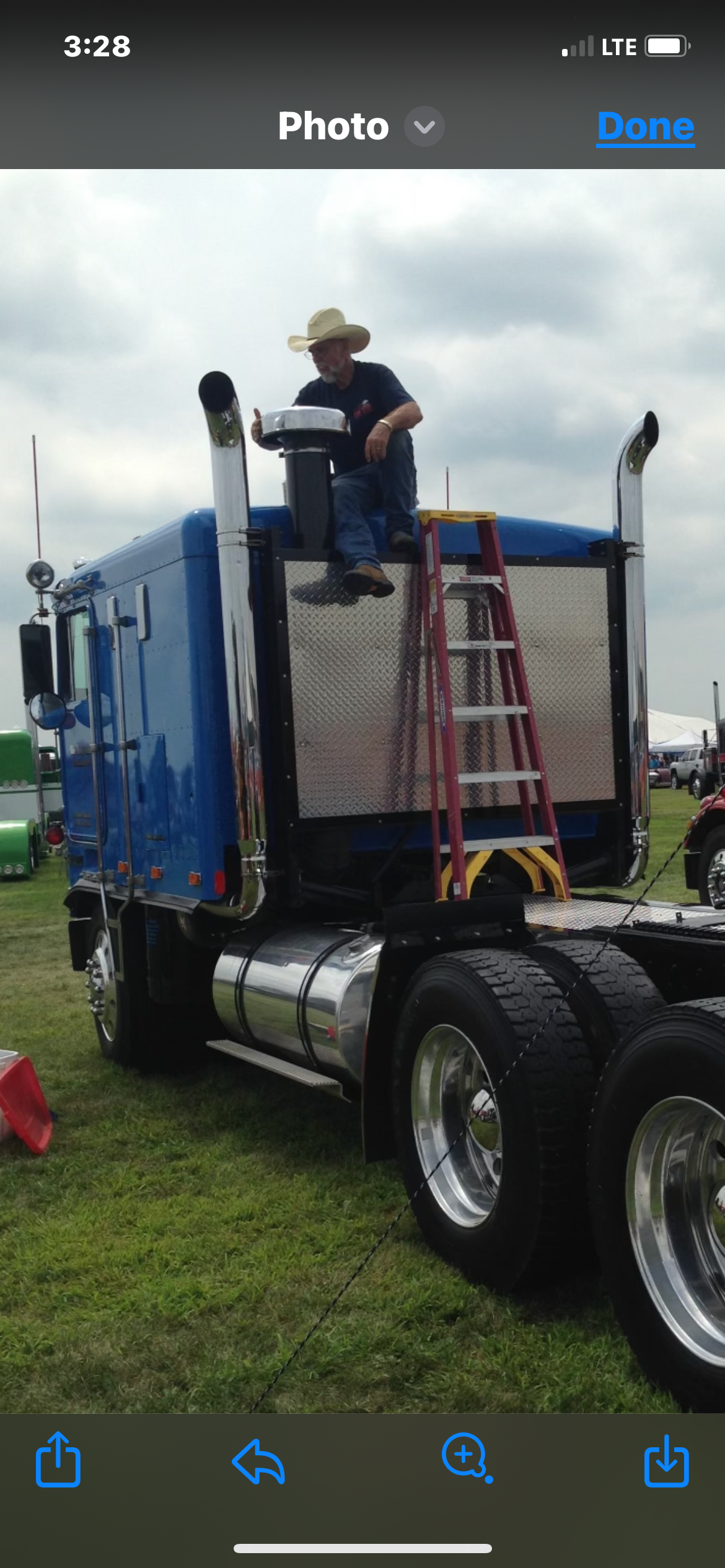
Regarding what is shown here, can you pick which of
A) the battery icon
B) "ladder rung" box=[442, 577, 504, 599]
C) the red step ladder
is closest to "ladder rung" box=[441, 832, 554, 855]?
the red step ladder

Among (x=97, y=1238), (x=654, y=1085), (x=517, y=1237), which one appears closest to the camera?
(x=654, y=1085)

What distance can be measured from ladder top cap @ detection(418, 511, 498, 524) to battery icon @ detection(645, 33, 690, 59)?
3.33m

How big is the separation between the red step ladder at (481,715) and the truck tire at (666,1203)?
2.14 meters

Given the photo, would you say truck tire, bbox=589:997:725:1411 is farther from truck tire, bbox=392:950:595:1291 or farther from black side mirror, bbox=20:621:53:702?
black side mirror, bbox=20:621:53:702

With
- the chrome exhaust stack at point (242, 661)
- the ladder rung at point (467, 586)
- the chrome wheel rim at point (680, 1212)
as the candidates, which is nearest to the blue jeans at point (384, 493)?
the ladder rung at point (467, 586)

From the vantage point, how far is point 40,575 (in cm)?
756

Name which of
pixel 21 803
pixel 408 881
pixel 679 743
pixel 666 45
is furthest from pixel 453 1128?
pixel 679 743

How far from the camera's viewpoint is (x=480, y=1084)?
399 cm

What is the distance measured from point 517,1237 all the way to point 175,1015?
3.72 meters

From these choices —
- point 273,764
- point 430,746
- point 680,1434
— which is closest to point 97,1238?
point 273,764

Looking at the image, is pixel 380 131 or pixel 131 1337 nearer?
pixel 380 131

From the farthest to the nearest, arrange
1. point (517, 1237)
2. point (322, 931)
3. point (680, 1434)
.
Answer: point (322, 931), point (517, 1237), point (680, 1434)

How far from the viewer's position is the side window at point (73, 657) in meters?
7.47

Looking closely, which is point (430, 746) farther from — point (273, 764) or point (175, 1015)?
point (175, 1015)
